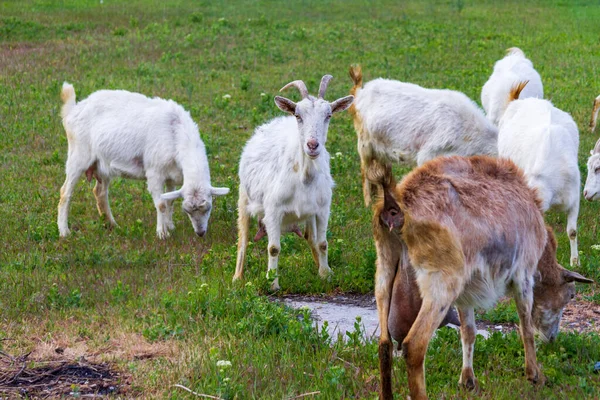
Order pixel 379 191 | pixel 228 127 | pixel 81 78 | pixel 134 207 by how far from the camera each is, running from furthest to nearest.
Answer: pixel 81 78, pixel 228 127, pixel 134 207, pixel 379 191

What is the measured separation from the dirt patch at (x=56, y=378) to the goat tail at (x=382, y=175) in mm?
2224

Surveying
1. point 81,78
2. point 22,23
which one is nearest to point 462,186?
point 81,78

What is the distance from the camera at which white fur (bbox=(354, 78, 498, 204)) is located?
10617 millimetres

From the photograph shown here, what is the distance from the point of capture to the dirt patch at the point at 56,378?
5.71 metres

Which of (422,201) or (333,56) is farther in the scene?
(333,56)

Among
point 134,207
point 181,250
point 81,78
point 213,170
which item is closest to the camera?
point 181,250

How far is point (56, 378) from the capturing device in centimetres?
599

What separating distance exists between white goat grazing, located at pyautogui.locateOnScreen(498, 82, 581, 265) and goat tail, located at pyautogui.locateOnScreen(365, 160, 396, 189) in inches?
137

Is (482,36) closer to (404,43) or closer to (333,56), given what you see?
(404,43)

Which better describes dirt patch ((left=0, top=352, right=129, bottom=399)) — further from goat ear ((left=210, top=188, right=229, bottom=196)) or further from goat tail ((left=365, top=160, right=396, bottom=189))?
goat ear ((left=210, top=188, right=229, bottom=196))

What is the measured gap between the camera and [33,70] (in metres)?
18.3

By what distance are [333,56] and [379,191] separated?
1536 centimetres

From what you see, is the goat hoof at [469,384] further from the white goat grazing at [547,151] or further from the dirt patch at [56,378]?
the white goat grazing at [547,151]

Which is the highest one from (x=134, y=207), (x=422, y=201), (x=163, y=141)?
(x=422, y=201)
